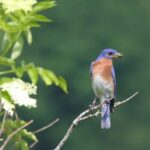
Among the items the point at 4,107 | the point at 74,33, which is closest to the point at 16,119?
the point at 4,107

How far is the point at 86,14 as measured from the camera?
5272 cm

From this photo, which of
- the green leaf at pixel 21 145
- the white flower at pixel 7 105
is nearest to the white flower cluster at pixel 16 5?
the white flower at pixel 7 105

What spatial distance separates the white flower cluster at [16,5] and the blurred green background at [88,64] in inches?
1392

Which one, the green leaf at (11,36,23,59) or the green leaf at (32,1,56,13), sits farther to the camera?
the green leaf at (32,1,56,13)

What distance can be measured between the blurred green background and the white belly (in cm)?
3086

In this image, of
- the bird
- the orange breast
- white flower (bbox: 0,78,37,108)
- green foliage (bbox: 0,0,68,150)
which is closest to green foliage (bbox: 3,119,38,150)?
green foliage (bbox: 0,0,68,150)

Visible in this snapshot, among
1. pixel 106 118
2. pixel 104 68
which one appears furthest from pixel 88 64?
pixel 106 118

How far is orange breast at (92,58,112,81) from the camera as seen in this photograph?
10.3m

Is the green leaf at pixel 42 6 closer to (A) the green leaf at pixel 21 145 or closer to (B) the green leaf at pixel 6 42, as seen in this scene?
(B) the green leaf at pixel 6 42

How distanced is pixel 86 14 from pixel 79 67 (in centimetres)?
510

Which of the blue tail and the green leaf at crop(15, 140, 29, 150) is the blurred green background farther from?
the green leaf at crop(15, 140, 29, 150)

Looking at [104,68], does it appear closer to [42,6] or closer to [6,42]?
[42,6]

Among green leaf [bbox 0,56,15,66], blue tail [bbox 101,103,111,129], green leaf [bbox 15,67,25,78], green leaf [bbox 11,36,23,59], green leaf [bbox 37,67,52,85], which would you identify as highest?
green leaf [bbox 0,56,15,66]

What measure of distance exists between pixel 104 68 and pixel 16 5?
4.78 metres
